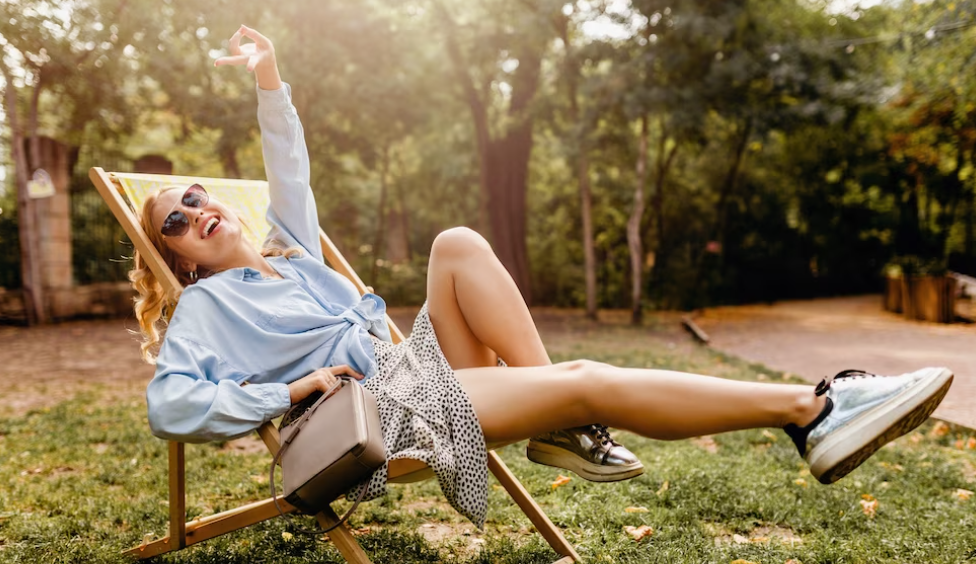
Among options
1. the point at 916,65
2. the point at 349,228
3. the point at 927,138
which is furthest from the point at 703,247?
the point at 349,228

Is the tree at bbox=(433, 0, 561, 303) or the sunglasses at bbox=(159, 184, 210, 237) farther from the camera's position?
the tree at bbox=(433, 0, 561, 303)

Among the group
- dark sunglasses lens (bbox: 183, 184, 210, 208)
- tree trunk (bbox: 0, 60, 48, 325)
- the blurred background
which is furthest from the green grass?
tree trunk (bbox: 0, 60, 48, 325)

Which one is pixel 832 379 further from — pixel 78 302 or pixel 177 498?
pixel 78 302

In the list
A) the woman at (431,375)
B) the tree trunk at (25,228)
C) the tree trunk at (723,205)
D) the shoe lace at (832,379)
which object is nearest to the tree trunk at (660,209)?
the tree trunk at (723,205)

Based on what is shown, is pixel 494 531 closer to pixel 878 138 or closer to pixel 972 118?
pixel 972 118

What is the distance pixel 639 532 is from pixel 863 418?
1054mm

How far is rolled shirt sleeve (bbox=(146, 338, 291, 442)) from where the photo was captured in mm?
1904

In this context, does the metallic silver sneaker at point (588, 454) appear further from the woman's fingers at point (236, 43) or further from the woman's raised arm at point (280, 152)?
the woman's fingers at point (236, 43)

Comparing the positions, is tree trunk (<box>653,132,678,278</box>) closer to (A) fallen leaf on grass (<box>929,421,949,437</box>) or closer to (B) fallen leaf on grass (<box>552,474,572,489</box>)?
(A) fallen leaf on grass (<box>929,421,949,437</box>)

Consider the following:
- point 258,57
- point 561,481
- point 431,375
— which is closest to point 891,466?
point 561,481

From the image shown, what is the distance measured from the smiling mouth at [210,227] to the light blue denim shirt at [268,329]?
16 centimetres

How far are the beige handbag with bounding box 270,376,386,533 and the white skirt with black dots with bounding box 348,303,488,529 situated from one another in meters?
0.09

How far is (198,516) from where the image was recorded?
9.65ft

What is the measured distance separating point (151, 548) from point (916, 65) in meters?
11.6
